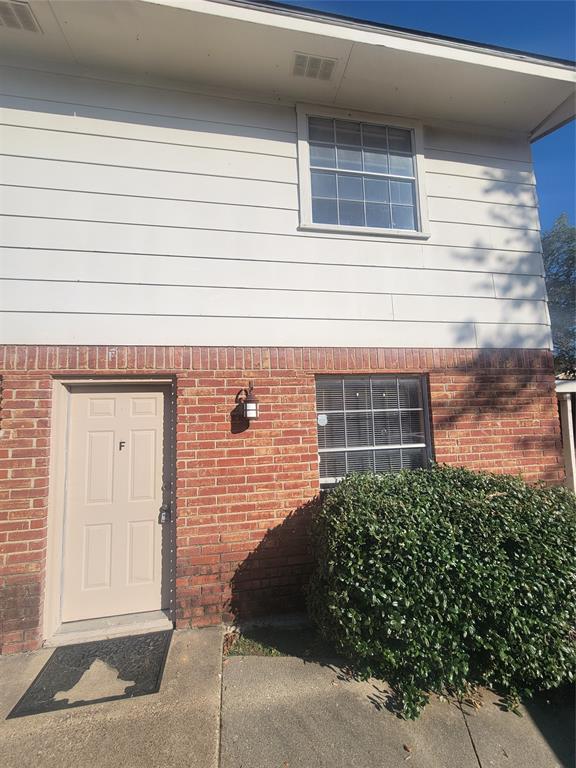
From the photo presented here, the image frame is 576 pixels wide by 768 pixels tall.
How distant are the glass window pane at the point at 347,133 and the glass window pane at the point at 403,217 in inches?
34.0

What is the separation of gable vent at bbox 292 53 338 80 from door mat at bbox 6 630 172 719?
218 inches

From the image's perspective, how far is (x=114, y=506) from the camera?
3568 millimetres

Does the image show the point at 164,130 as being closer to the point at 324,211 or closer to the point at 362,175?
the point at 324,211

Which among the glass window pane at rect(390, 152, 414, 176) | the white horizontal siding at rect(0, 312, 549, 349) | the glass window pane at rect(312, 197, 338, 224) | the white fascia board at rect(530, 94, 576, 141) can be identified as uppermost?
the white fascia board at rect(530, 94, 576, 141)

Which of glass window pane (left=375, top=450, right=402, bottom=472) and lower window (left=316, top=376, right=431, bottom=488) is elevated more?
lower window (left=316, top=376, right=431, bottom=488)

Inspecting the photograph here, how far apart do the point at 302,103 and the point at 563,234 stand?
9446 millimetres

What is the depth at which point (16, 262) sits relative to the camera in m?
3.47

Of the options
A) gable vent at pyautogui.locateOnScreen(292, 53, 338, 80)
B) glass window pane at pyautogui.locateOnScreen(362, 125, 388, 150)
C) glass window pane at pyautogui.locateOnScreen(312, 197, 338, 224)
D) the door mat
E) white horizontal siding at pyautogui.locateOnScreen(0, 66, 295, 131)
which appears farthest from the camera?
glass window pane at pyautogui.locateOnScreen(362, 125, 388, 150)

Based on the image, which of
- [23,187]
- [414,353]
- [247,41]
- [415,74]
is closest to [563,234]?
[415,74]

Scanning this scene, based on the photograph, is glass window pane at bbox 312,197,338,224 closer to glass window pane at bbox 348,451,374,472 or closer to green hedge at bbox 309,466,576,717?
glass window pane at bbox 348,451,374,472

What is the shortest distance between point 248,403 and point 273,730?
2335mm

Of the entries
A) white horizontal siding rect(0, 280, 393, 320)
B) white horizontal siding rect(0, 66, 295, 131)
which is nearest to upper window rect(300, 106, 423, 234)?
white horizontal siding rect(0, 66, 295, 131)

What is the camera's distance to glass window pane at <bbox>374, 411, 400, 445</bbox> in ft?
13.4

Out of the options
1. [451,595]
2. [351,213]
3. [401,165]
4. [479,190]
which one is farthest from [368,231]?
[451,595]
